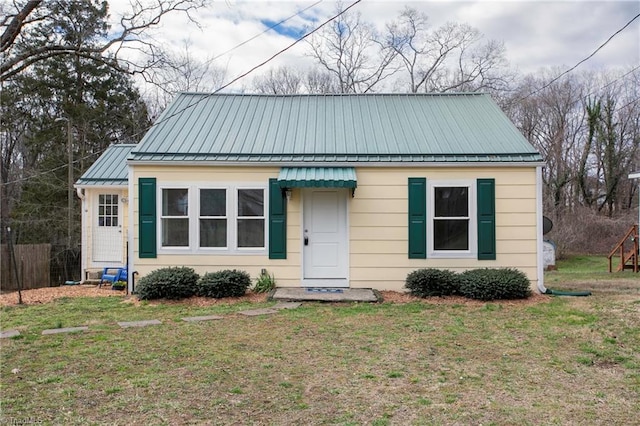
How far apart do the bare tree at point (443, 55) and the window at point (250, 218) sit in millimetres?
18920

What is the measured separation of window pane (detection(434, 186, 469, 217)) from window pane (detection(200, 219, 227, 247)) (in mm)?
4279

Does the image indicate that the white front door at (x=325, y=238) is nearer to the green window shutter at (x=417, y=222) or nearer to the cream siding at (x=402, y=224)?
the cream siding at (x=402, y=224)

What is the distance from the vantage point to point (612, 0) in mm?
9430

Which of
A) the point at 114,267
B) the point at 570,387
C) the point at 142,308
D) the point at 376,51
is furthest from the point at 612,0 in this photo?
the point at 376,51

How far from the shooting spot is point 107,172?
11.5 meters

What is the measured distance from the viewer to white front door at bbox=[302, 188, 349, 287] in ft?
29.3

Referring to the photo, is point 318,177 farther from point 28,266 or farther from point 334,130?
point 28,266

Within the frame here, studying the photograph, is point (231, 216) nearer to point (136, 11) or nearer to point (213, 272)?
point (213, 272)

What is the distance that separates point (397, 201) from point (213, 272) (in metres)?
3.88

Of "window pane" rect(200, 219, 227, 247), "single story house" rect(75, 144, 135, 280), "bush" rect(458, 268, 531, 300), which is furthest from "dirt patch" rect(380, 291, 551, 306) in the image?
"single story house" rect(75, 144, 135, 280)

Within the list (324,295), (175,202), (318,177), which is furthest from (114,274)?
(318,177)

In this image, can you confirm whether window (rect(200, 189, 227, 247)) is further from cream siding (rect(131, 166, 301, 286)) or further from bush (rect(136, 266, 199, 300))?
bush (rect(136, 266, 199, 300))

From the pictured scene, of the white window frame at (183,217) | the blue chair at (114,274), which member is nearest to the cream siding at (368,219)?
the white window frame at (183,217)

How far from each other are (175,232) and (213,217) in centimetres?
84
